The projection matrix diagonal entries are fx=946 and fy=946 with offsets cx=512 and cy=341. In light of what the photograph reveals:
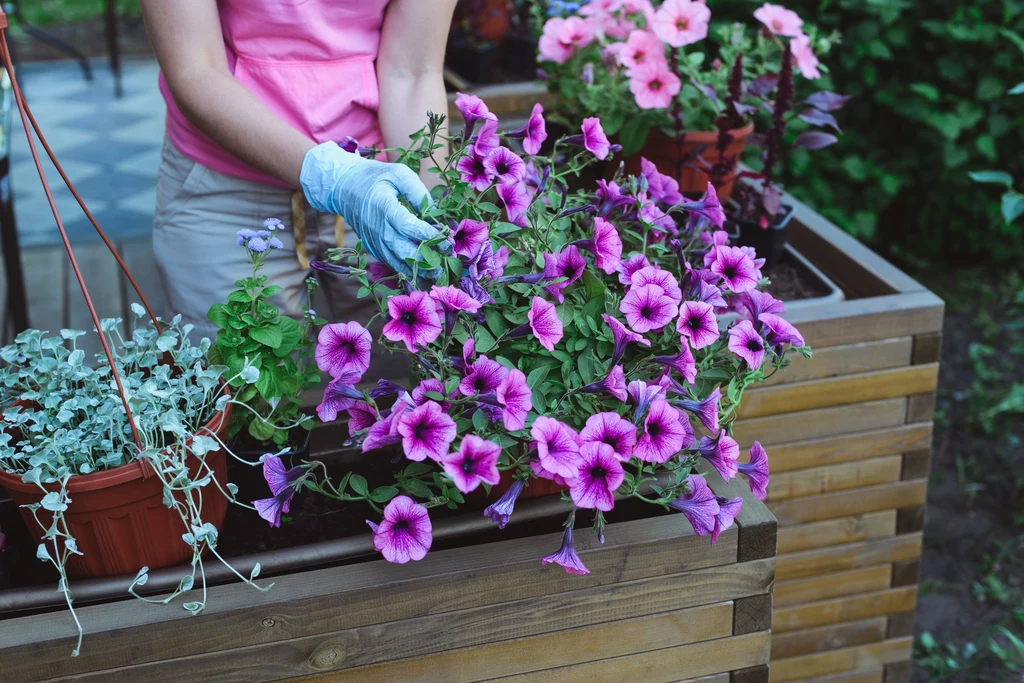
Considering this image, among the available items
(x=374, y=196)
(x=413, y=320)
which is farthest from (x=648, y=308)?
(x=374, y=196)

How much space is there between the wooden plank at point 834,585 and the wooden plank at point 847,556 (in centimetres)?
1

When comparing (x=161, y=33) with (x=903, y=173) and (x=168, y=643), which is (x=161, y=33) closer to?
(x=168, y=643)

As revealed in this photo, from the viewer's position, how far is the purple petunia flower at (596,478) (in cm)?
95

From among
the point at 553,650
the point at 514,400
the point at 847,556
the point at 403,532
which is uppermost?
the point at 514,400

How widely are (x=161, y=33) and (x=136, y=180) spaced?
3261mm

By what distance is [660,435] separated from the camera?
999mm

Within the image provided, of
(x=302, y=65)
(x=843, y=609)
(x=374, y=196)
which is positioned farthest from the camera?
(x=843, y=609)

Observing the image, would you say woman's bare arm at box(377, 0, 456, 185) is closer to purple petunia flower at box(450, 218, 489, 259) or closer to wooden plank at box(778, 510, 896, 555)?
purple petunia flower at box(450, 218, 489, 259)

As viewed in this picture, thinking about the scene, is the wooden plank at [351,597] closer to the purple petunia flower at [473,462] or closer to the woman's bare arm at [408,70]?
the purple petunia flower at [473,462]

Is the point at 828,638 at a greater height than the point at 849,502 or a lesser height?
lesser

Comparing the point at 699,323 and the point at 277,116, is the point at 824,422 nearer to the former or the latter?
the point at 699,323

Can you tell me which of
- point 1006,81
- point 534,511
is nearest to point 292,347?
point 534,511

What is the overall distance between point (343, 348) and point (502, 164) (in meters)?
0.29

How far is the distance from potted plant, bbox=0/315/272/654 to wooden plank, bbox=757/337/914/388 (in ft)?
3.47
